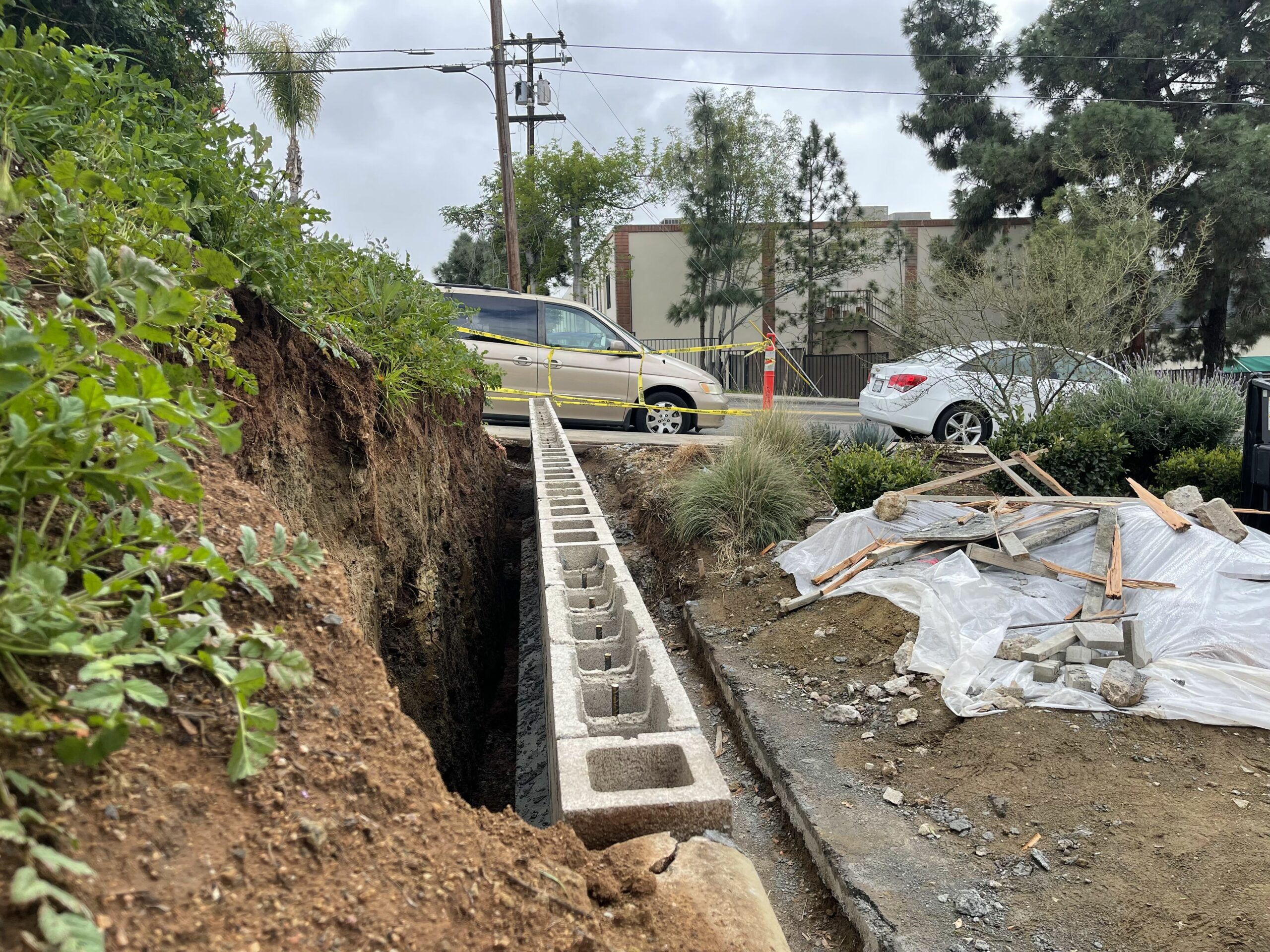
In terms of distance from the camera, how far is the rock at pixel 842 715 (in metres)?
4.75

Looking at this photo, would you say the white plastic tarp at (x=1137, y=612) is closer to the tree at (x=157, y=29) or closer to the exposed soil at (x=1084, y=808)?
the exposed soil at (x=1084, y=808)

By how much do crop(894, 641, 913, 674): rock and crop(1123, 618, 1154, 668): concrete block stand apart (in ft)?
3.69

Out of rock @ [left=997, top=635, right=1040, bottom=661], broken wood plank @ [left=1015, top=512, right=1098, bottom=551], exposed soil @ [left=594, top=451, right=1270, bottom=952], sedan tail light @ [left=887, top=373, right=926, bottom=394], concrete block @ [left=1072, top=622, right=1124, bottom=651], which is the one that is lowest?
exposed soil @ [left=594, top=451, right=1270, bottom=952]

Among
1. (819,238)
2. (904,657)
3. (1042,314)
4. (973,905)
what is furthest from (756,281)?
(973,905)

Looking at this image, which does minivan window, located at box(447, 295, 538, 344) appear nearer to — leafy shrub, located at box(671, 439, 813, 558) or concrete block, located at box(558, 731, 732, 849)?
leafy shrub, located at box(671, 439, 813, 558)

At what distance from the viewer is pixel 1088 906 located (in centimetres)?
319

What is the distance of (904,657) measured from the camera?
513cm

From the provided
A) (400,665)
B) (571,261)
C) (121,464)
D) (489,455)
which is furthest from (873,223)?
(121,464)

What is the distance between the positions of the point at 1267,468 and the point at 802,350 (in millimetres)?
23681

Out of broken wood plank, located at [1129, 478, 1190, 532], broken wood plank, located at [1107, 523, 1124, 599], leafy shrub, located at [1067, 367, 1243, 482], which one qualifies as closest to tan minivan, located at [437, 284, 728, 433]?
leafy shrub, located at [1067, 367, 1243, 482]

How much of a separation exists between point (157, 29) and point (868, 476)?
23.3 ft

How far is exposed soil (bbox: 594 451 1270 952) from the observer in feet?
10.2

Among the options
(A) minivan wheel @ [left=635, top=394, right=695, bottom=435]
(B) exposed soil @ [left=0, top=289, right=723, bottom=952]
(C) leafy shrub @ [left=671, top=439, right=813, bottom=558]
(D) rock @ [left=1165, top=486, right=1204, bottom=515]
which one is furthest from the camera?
(A) minivan wheel @ [left=635, top=394, right=695, bottom=435]

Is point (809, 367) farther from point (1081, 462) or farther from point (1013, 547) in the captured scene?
point (1013, 547)
